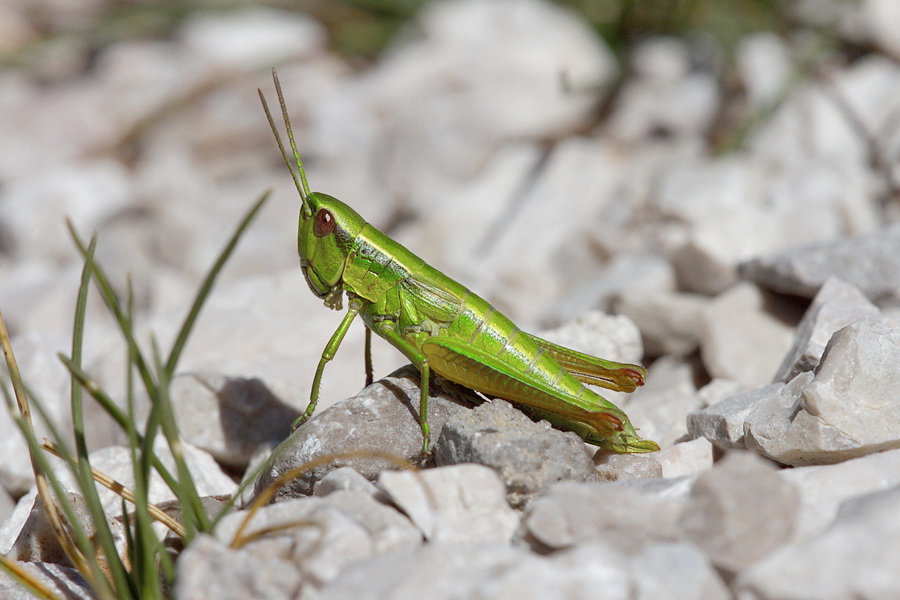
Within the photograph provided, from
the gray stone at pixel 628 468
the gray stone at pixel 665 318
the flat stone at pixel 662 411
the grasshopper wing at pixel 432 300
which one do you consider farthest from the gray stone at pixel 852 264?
the grasshopper wing at pixel 432 300

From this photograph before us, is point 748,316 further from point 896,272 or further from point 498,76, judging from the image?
point 498,76

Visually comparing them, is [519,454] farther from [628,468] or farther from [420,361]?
[420,361]

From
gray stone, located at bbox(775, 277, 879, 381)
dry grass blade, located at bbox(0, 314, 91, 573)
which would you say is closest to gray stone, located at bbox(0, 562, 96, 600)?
dry grass blade, located at bbox(0, 314, 91, 573)

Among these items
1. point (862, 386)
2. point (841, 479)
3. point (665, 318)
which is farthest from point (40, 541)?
point (665, 318)

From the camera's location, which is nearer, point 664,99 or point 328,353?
point 328,353

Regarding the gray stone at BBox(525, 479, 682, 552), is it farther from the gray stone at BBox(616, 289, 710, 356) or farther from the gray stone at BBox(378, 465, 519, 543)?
the gray stone at BBox(616, 289, 710, 356)

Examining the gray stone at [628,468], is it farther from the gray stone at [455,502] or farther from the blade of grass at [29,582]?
the blade of grass at [29,582]
